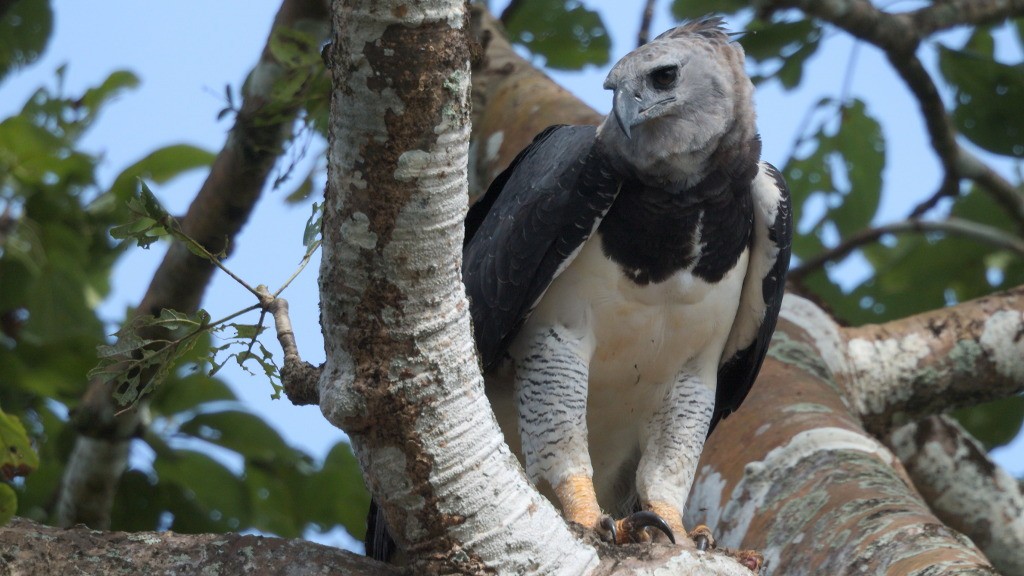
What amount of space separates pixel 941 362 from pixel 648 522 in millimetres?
2478

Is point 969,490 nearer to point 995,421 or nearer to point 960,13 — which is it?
point 995,421

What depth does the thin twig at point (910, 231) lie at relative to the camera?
626 centimetres

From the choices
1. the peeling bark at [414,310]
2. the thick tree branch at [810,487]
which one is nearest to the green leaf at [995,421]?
the thick tree branch at [810,487]

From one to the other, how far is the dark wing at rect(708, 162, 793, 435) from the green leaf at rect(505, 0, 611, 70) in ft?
8.58

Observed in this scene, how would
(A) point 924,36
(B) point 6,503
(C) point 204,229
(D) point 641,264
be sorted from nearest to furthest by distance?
1. (B) point 6,503
2. (D) point 641,264
3. (C) point 204,229
4. (A) point 924,36

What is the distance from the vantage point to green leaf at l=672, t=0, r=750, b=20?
5965 millimetres

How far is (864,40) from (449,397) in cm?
422

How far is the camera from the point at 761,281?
3.69 meters

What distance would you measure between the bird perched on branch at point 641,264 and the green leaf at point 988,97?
301 centimetres

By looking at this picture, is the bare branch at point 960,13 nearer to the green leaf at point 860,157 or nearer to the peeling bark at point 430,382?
the green leaf at point 860,157

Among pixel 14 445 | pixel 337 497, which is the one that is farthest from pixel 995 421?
pixel 14 445

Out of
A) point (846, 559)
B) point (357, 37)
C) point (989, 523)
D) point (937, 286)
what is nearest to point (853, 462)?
point (846, 559)

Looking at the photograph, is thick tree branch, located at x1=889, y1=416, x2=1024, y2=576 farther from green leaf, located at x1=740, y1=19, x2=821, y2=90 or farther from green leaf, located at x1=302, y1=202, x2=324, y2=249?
green leaf, located at x1=302, y1=202, x2=324, y2=249

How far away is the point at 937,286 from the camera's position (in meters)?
6.52
